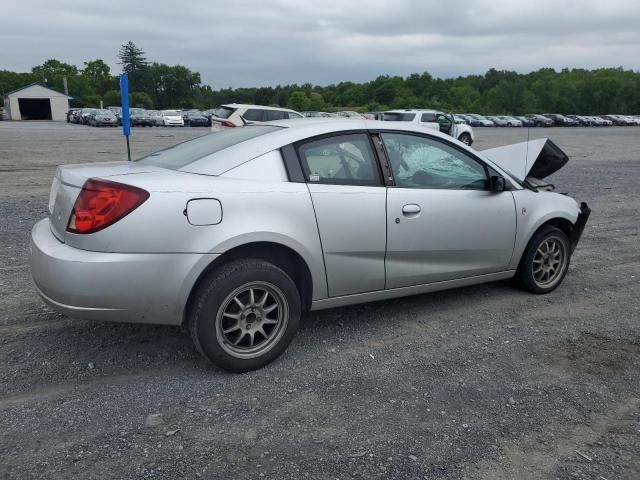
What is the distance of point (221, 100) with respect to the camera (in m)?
125

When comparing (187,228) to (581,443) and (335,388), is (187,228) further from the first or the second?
(581,443)

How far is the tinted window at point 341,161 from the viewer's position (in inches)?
150

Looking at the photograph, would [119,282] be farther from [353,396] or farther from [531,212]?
[531,212]

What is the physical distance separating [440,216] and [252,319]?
164 centimetres

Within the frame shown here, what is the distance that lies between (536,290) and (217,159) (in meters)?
3.09

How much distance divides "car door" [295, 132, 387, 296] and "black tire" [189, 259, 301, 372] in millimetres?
397

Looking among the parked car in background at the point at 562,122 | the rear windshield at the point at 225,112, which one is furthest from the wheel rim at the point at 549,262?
the parked car in background at the point at 562,122

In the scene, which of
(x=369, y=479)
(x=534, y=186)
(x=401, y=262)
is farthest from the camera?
(x=534, y=186)

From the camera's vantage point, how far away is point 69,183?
11.4ft

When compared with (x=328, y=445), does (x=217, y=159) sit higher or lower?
higher

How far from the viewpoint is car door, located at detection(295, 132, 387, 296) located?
374cm

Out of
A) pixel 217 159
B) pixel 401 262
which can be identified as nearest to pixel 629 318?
pixel 401 262

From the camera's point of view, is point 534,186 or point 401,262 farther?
point 534,186

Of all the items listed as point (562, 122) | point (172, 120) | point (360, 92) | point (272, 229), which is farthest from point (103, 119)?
point (360, 92)
